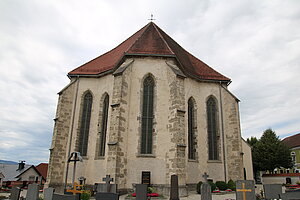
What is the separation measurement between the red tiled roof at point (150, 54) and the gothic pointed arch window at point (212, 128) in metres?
2.08

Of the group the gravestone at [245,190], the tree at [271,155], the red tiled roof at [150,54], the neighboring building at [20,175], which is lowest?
the neighboring building at [20,175]

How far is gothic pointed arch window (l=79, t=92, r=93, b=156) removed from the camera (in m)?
15.8

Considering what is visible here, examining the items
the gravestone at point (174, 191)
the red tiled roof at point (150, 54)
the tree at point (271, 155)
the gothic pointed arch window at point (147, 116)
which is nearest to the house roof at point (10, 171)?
the red tiled roof at point (150, 54)

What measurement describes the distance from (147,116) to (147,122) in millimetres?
386

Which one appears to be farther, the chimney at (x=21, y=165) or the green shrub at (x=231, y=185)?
the chimney at (x=21, y=165)

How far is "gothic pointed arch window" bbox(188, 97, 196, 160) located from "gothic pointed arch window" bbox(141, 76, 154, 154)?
319 centimetres

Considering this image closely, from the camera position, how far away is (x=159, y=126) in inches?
542

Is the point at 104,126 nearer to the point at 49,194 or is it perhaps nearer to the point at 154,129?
the point at 154,129

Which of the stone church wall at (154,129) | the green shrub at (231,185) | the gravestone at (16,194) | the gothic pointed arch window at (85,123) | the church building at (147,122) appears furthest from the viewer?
the gothic pointed arch window at (85,123)

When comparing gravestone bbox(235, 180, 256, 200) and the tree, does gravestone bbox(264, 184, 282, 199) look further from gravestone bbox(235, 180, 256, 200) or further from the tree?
the tree

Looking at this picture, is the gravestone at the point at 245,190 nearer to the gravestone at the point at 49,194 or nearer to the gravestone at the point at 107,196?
the gravestone at the point at 107,196

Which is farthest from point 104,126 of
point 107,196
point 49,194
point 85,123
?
point 107,196

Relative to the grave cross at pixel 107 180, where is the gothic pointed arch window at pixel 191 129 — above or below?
above

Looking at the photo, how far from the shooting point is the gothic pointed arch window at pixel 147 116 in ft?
44.9
